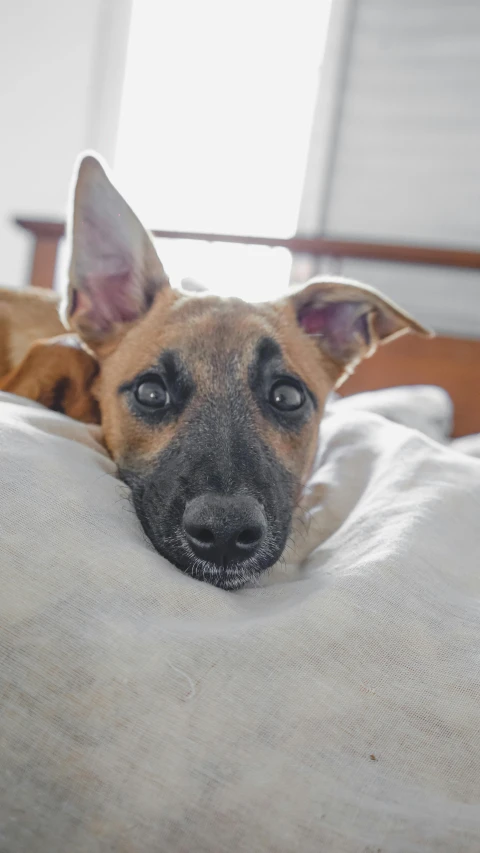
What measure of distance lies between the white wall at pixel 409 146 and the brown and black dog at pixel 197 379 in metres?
2.85

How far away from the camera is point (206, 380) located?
134 cm

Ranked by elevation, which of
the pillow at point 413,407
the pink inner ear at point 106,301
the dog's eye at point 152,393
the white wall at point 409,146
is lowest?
the pillow at point 413,407

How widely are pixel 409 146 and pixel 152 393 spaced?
4.04 metres

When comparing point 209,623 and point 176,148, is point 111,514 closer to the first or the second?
point 209,623

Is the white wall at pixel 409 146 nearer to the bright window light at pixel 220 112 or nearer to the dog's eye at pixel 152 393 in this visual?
the bright window light at pixel 220 112

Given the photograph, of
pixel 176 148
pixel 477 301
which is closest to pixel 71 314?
pixel 477 301

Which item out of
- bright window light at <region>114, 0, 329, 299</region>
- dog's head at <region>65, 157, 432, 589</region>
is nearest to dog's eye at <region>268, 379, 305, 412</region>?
dog's head at <region>65, 157, 432, 589</region>

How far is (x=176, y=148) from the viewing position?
18.0 feet

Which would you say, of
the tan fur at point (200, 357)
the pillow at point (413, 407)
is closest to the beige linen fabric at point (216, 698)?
the tan fur at point (200, 357)

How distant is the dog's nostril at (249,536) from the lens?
98 centimetres

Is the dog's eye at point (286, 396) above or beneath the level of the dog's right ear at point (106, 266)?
beneath

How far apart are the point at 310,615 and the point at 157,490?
0.44 metres

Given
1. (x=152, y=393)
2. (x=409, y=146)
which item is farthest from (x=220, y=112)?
(x=152, y=393)

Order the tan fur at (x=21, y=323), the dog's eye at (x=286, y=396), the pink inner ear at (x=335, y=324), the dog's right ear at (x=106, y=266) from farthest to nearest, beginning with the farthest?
the tan fur at (x=21, y=323) → the pink inner ear at (x=335, y=324) → the dog's right ear at (x=106, y=266) → the dog's eye at (x=286, y=396)
